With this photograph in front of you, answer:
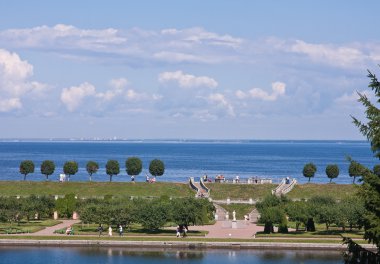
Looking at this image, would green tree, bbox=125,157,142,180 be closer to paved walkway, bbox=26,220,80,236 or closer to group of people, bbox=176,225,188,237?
paved walkway, bbox=26,220,80,236

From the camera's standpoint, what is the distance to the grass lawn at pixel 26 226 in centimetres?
6522

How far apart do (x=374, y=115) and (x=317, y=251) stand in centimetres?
3566

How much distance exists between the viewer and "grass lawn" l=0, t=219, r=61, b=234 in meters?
65.2

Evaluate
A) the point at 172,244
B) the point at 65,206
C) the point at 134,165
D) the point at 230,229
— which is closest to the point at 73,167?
the point at 134,165

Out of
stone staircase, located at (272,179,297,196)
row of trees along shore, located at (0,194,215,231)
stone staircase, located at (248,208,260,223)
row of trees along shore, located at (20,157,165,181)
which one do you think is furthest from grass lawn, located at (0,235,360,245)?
row of trees along shore, located at (20,157,165,181)

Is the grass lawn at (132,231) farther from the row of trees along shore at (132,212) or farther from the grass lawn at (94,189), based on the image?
the grass lawn at (94,189)

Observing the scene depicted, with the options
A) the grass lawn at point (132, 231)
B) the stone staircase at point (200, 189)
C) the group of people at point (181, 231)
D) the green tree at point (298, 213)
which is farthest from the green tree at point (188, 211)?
the stone staircase at point (200, 189)

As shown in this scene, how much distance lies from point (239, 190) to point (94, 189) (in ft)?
56.3

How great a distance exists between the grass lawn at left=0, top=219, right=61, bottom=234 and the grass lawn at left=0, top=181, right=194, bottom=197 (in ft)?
45.7

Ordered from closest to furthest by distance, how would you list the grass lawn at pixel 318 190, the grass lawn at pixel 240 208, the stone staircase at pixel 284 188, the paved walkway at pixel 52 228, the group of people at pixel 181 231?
the group of people at pixel 181 231 < the paved walkway at pixel 52 228 < the grass lawn at pixel 240 208 < the grass lawn at pixel 318 190 < the stone staircase at pixel 284 188

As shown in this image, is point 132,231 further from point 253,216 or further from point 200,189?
point 200,189

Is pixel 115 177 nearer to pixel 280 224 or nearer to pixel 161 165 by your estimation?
pixel 161 165

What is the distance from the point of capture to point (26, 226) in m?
69.1

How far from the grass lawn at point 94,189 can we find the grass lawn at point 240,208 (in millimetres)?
7695
